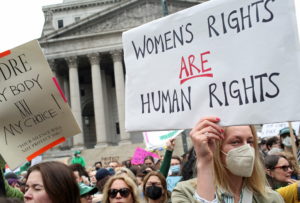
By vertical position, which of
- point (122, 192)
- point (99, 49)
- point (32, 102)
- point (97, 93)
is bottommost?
point (122, 192)

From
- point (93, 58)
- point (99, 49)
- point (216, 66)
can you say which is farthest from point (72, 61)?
point (216, 66)

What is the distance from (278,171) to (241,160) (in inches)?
112

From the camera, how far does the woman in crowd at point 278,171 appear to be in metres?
5.39

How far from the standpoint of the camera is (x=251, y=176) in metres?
3.13

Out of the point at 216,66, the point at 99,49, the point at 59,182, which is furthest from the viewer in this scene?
the point at 99,49

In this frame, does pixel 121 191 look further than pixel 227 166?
Yes

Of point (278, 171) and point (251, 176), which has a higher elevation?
point (251, 176)

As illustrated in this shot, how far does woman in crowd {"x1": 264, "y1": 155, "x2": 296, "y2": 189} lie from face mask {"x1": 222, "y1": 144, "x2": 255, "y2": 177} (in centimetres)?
272

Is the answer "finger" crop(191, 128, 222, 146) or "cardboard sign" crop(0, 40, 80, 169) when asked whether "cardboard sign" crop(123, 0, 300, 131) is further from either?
"cardboard sign" crop(0, 40, 80, 169)

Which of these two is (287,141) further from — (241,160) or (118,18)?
(118,18)

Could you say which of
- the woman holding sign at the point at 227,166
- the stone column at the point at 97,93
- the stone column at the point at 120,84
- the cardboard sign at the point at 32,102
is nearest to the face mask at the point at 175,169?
the cardboard sign at the point at 32,102

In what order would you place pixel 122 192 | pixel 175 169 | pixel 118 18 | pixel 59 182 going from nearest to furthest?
pixel 59 182
pixel 122 192
pixel 175 169
pixel 118 18

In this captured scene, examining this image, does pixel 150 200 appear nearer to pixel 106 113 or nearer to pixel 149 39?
pixel 149 39

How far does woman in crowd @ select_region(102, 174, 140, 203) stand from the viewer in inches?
191
